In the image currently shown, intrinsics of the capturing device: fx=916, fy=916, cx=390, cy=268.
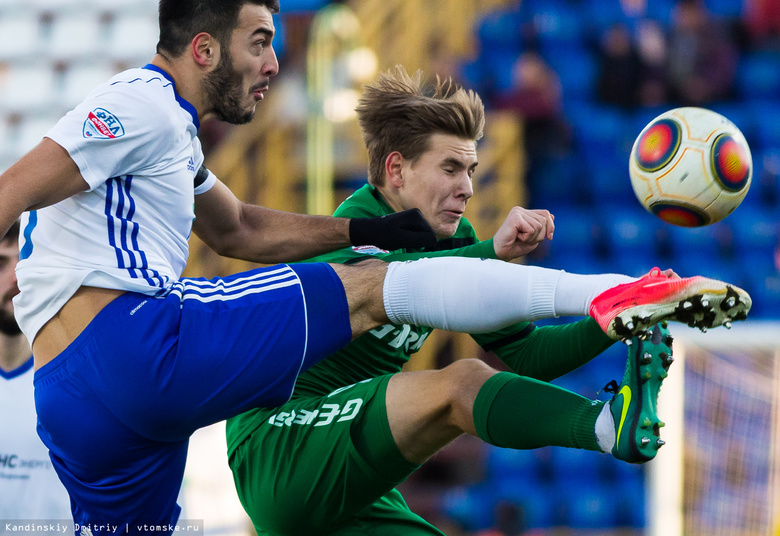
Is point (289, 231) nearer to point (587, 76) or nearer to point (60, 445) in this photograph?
point (60, 445)

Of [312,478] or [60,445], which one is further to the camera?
[312,478]

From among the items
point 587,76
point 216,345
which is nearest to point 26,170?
point 216,345

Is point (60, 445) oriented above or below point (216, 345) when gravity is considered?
below

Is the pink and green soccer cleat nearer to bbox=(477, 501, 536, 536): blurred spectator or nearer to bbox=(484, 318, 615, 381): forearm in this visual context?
bbox=(484, 318, 615, 381): forearm

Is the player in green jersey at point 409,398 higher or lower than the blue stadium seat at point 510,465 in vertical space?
higher

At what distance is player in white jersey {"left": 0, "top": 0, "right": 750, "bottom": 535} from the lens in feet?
7.81

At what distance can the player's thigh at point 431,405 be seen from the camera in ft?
8.66

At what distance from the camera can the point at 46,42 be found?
9.58 meters

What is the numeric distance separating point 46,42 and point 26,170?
805cm

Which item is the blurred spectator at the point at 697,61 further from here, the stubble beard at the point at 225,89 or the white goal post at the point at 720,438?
the stubble beard at the point at 225,89

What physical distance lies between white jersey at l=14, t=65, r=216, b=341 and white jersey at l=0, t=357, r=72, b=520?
131 centimetres

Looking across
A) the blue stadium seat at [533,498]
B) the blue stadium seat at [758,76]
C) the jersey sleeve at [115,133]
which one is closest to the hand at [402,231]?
the jersey sleeve at [115,133]

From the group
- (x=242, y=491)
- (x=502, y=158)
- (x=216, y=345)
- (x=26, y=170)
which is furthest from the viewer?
(x=502, y=158)

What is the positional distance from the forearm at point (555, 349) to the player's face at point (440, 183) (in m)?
0.50
